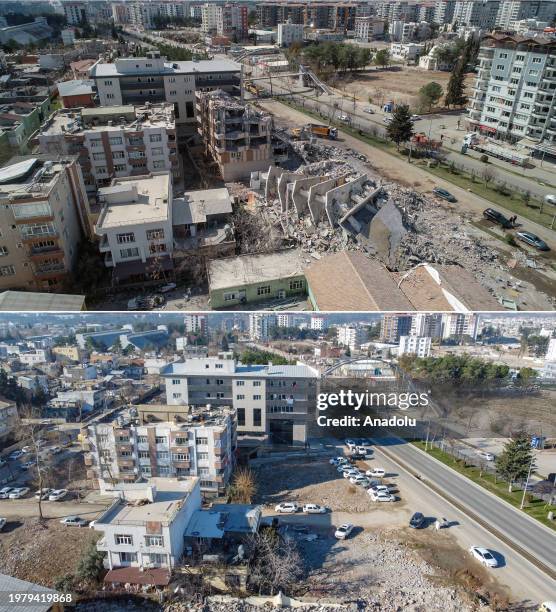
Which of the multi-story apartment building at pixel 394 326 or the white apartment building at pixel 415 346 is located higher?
the multi-story apartment building at pixel 394 326

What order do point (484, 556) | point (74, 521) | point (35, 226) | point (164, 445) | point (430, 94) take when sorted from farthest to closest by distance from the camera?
point (430, 94) < point (35, 226) < point (164, 445) < point (74, 521) < point (484, 556)

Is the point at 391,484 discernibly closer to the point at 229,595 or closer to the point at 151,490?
the point at 229,595

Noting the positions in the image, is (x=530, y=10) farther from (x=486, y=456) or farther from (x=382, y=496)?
(x=382, y=496)

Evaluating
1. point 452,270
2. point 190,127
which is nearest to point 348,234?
point 452,270

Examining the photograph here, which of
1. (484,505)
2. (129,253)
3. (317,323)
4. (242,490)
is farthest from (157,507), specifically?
(129,253)

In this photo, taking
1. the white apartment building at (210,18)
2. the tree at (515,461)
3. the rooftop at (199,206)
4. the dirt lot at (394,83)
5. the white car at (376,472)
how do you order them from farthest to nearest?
the white apartment building at (210,18), the dirt lot at (394,83), the rooftop at (199,206), the white car at (376,472), the tree at (515,461)

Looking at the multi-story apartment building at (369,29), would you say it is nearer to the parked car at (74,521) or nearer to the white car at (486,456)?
the white car at (486,456)

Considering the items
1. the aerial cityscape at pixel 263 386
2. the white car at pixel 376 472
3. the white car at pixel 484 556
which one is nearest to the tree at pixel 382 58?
the aerial cityscape at pixel 263 386
